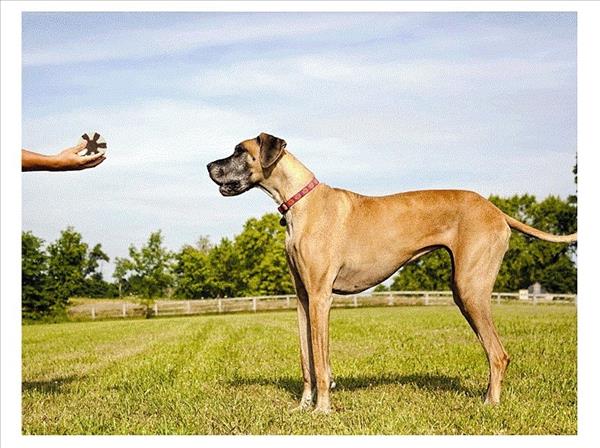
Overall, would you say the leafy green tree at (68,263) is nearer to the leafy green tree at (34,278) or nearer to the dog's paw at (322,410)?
the leafy green tree at (34,278)

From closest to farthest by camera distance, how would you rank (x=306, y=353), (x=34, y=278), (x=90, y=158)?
(x=90, y=158)
(x=306, y=353)
(x=34, y=278)

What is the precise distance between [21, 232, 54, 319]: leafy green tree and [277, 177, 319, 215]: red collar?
569 cm

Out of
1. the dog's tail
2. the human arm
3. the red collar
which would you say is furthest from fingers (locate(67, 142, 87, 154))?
the dog's tail

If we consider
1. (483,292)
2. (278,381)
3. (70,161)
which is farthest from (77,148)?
(483,292)

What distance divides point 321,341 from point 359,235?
2.93 feet

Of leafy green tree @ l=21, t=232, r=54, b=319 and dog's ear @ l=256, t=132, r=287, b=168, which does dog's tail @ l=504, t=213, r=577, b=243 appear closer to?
dog's ear @ l=256, t=132, r=287, b=168

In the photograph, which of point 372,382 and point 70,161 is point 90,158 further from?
point 372,382

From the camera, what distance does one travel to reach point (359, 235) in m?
6.06

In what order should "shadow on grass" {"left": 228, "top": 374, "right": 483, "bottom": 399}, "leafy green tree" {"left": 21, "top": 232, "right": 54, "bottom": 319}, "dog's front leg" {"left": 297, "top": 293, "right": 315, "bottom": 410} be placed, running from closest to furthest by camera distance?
"dog's front leg" {"left": 297, "top": 293, "right": 315, "bottom": 410}
"shadow on grass" {"left": 228, "top": 374, "right": 483, "bottom": 399}
"leafy green tree" {"left": 21, "top": 232, "right": 54, "bottom": 319}

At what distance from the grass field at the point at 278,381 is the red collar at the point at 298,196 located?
1.58 meters

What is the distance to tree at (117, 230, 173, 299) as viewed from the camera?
1212 centimetres

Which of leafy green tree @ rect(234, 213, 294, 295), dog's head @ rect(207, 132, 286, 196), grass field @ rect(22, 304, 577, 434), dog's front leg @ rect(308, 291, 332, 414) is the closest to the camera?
dog's front leg @ rect(308, 291, 332, 414)

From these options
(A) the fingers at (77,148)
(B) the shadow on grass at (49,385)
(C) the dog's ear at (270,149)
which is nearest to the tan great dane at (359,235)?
(C) the dog's ear at (270,149)

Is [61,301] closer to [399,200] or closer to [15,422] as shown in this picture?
[15,422]
